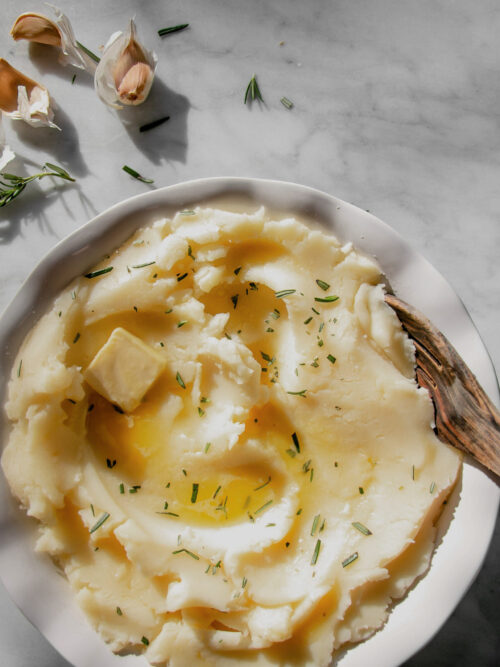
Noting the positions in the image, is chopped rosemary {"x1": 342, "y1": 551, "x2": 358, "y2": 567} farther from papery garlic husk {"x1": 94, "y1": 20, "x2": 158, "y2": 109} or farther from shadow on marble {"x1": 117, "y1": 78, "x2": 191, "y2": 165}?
papery garlic husk {"x1": 94, "y1": 20, "x2": 158, "y2": 109}

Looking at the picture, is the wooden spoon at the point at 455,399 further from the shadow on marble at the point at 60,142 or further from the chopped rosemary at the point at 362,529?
the shadow on marble at the point at 60,142

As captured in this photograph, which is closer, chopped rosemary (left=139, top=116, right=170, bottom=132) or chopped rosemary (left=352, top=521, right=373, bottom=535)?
chopped rosemary (left=352, top=521, right=373, bottom=535)

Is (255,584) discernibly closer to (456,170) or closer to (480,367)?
(480,367)

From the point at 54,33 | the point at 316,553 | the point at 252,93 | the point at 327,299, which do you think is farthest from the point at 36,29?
the point at 316,553

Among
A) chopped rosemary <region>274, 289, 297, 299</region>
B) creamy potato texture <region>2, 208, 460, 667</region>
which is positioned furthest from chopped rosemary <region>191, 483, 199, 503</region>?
chopped rosemary <region>274, 289, 297, 299</region>

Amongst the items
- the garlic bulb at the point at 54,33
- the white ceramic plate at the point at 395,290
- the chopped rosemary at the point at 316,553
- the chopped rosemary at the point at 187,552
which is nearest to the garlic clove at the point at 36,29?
the garlic bulb at the point at 54,33

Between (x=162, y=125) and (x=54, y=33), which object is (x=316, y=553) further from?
(x=54, y=33)
